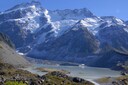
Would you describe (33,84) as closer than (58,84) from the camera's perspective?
Yes

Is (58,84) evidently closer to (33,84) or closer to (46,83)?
(46,83)

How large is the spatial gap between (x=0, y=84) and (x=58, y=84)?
53854mm

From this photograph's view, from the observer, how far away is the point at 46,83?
184 meters

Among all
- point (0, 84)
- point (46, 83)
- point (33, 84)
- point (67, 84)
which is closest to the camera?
point (0, 84)

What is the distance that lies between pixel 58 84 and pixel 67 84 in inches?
Answer: 351

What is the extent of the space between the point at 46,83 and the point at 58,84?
30.5 feet

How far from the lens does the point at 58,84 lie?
191750 mm

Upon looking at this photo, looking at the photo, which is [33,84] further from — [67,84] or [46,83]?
[67,84]

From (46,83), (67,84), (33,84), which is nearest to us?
(33,84)

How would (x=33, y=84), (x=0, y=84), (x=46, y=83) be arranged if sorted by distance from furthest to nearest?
(x=46, y=83), (x=33, y=84), (x=0, y=84)

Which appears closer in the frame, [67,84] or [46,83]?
[46,83]

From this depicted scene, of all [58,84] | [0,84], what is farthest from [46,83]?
[0,84]

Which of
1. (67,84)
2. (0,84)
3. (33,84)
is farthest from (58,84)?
(0,84)

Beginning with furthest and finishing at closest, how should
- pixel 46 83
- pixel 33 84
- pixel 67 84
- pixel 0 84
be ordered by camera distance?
1. pixel 67 84
2. pixel 46 83
3. pixel 33 84
4. pixel 0 84
